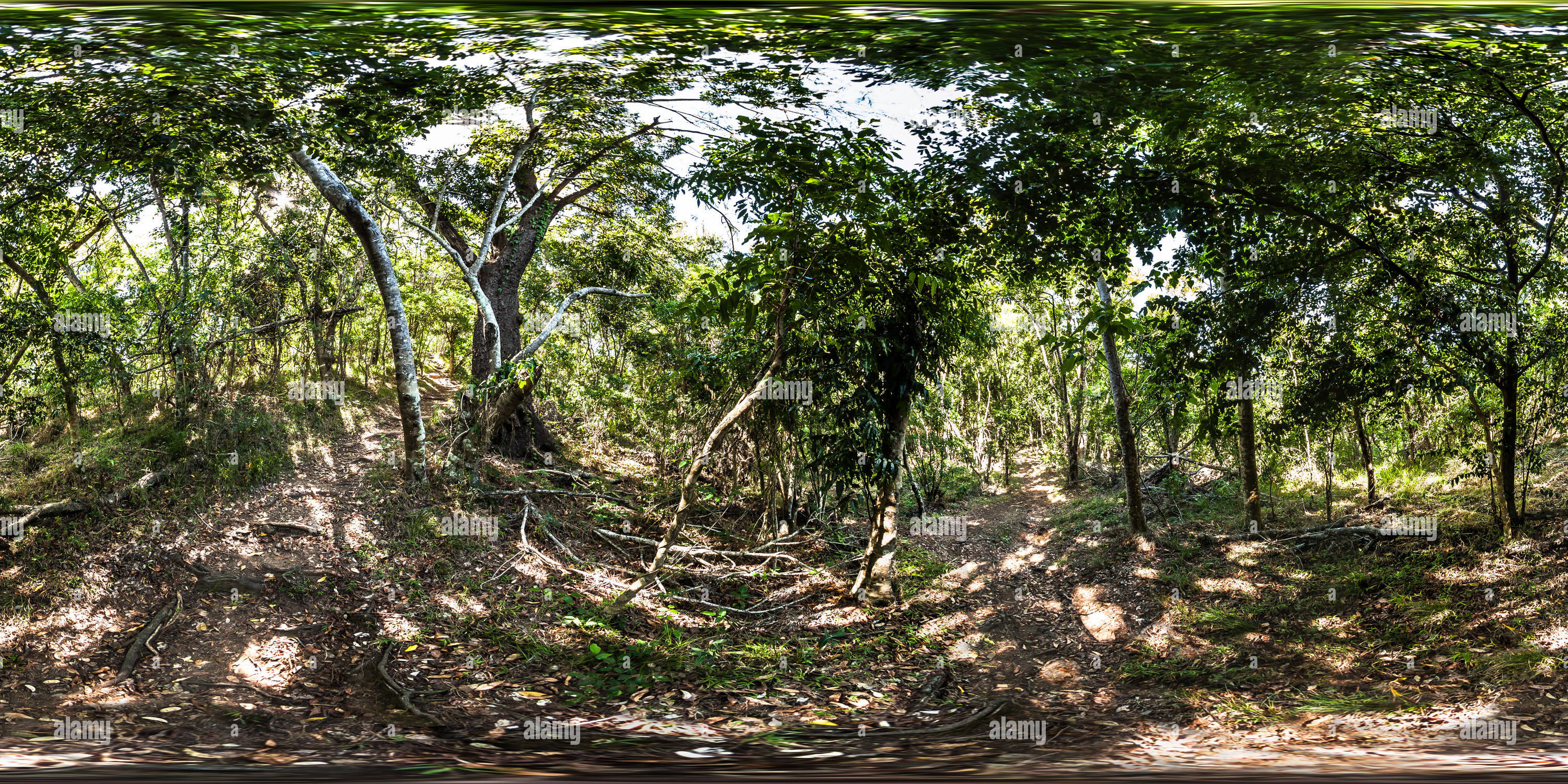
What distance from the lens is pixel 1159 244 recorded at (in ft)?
4.33

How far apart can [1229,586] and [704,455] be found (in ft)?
3.72

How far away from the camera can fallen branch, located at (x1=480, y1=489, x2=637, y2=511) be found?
151cm

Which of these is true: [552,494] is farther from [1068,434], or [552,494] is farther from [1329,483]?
[1329,483]

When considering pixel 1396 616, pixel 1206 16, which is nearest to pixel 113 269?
pixel 1206 16

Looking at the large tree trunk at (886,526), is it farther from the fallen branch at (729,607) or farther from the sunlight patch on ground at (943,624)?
the fallen branch at (729,607)

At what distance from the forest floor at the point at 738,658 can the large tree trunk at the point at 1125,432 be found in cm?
6

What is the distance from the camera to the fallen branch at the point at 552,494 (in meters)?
1.51

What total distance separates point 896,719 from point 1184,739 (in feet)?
1.39

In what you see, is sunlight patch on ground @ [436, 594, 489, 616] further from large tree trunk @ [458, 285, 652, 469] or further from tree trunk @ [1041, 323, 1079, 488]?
tree trunk @ [1041, 323, 1079, 488]

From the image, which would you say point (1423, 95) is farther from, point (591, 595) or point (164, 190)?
point (164, 190)

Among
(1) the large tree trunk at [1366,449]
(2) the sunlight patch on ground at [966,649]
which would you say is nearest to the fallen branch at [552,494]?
(2) the sunlight patch on ground at [966,649]

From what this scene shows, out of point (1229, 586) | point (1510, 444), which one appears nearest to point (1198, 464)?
point (1229, 586)

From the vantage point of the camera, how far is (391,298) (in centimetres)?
219

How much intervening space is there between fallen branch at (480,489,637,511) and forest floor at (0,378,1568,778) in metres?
0.02
